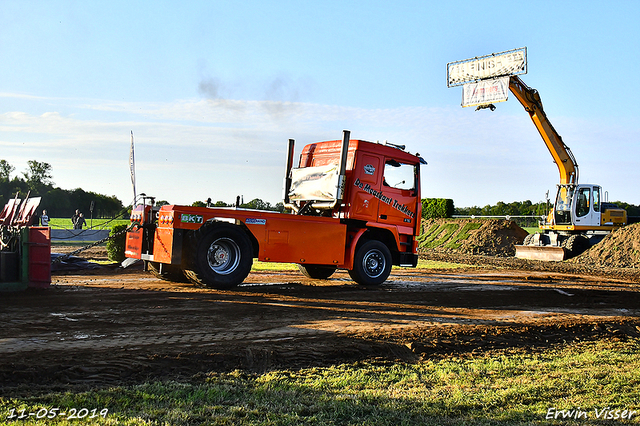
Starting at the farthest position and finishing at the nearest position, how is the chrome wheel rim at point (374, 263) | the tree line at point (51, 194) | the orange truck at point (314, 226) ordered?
the tree line at point (51, 194) → the chrome wheel rim at point (374, 263) → the orange truck at point (314, 226)

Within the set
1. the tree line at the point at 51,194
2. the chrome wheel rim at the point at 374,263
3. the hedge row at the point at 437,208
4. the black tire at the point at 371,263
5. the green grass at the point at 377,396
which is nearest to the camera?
the green grass at the point at 377,396

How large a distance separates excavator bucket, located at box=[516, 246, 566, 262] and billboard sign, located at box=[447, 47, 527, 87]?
9580mm

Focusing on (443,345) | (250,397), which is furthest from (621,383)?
(250,397)

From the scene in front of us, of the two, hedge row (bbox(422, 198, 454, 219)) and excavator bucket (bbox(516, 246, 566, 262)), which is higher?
hedge row (bbox(422, 198, 454, 219))

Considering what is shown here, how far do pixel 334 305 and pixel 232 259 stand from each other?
2.70 meters

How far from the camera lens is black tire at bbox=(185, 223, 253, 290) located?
11.4m

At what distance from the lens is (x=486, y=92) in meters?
29.8

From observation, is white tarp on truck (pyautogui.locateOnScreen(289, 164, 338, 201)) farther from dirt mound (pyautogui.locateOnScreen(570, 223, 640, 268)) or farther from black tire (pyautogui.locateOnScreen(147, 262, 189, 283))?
dirt mound (pyautogui.locateOnScreen(570, 223, 640, 268))

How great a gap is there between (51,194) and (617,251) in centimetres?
6741

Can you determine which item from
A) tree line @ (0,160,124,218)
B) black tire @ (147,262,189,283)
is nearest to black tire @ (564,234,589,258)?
black tire @ (147,262,189,283)

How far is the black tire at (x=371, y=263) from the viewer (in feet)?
44.5

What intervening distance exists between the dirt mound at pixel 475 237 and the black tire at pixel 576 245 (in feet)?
16.7

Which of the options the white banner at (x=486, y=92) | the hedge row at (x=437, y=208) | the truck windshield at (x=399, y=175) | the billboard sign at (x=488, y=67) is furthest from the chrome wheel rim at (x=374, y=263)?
the hedge row at (x=437, y=208)

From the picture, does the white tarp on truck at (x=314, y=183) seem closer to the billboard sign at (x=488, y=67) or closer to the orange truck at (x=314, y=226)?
the orange truck at (x=314, y=226)
